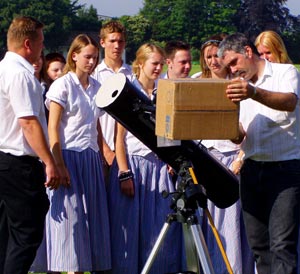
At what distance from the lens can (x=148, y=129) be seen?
5.58m

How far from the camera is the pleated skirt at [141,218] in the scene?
7.07 m

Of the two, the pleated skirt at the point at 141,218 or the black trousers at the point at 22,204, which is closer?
the black trousers at the point at 22,204

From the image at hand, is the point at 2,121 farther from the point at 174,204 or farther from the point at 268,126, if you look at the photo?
the point at 268,126

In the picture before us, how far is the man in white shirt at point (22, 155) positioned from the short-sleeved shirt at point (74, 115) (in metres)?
0.64

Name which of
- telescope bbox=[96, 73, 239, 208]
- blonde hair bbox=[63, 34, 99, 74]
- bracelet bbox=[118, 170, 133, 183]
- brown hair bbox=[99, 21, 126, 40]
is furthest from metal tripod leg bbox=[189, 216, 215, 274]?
brown hair bbox=[99, 21, 126, 40]

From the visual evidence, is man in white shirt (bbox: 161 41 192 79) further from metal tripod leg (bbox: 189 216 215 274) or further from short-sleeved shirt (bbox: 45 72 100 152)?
metal tripod leg (bbox: 189 216 215 274)

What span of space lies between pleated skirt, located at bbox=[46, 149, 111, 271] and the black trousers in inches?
25.7

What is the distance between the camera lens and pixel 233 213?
712cm

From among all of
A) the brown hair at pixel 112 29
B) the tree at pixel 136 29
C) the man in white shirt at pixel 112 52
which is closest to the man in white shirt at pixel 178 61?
the man in white shirt at pixel 112 52

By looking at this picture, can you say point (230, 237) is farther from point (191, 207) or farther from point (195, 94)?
point (195, 94)

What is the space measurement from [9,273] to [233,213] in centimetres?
208

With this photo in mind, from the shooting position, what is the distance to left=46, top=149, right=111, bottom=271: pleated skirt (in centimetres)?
669

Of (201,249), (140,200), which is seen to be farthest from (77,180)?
(201,249)

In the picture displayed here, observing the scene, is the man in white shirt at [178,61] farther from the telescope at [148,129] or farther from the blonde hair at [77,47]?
the telescope at [148,129]
